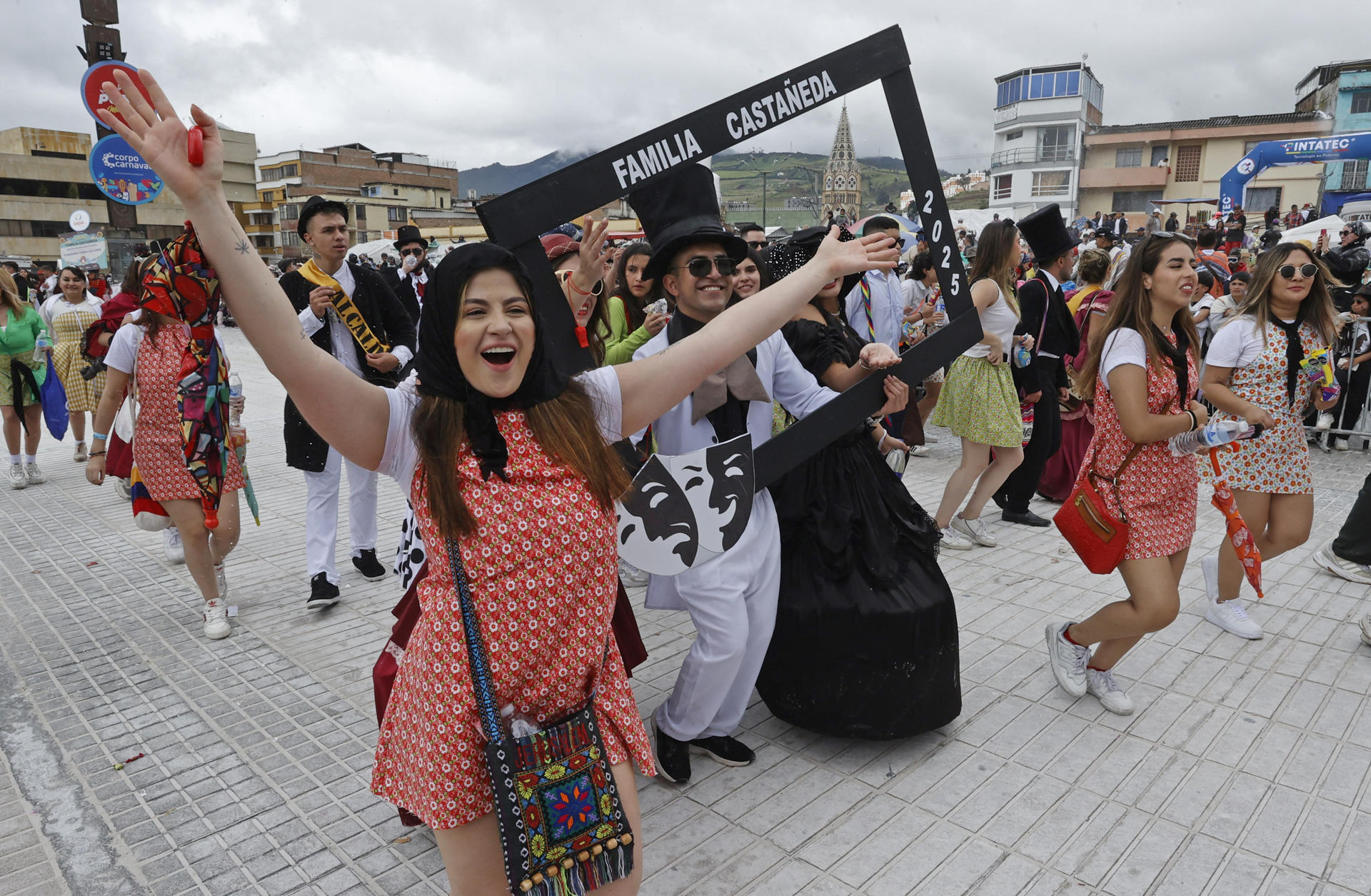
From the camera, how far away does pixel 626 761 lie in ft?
6.48

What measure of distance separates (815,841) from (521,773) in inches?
59.8

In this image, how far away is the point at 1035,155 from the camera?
2606 inches

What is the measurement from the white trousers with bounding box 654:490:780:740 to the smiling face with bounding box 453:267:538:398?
4.57 ft

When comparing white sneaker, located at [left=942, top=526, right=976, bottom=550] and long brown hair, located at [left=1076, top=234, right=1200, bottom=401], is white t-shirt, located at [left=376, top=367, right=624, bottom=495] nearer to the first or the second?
long brown hair, located at [left=1076, top=234, right=1200, bottom=401]

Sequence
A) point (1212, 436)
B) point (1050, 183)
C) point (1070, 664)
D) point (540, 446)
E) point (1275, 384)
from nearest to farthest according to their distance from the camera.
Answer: point (540, 446) → point (1212, 436) → point (1070, 664) → point (1275, 384) → point (1050, 183)

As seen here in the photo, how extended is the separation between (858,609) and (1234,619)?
2.59 m

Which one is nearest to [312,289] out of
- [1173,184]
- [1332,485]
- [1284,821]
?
[1284,821]

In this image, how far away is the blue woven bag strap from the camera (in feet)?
5.70

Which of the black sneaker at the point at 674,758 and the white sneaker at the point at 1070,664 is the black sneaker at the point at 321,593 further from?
the white sneaker at the point at 1070,664

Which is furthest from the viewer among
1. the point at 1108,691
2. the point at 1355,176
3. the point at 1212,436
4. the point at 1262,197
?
the point at 1262,197

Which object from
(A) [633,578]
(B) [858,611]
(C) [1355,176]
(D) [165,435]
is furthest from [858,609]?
(C) [1355,176]

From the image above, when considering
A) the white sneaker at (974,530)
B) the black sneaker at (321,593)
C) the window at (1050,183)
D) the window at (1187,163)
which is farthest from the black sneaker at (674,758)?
the window at (1050,183)

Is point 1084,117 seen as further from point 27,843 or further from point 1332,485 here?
point 27,843

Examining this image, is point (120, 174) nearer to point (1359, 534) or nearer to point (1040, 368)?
point (1040, 368)
